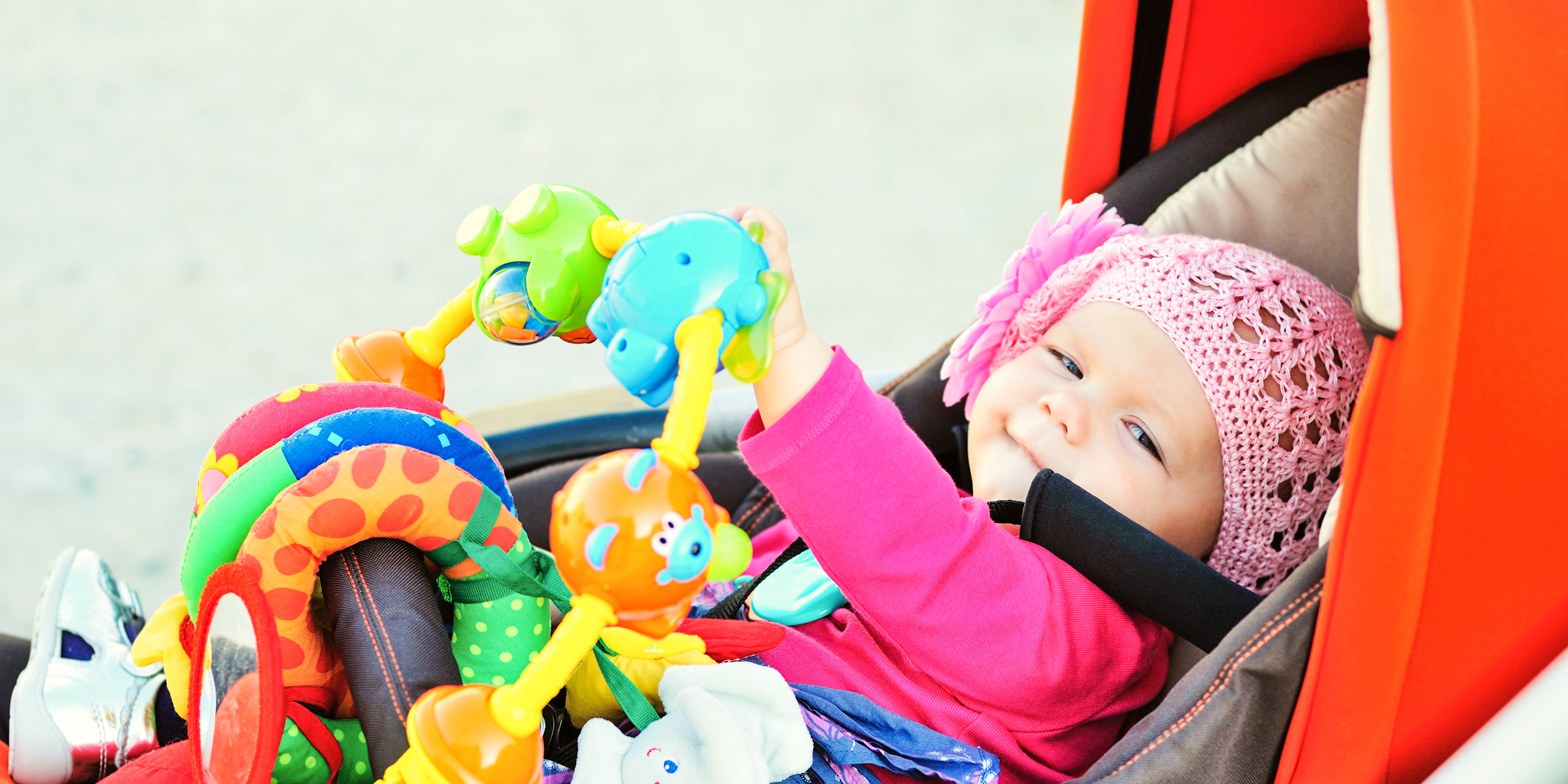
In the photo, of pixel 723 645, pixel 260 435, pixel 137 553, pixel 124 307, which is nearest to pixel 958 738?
pixel 723 645

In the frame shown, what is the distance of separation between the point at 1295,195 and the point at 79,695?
3.15 ft

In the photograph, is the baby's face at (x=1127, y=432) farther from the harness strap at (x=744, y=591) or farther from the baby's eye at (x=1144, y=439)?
the harness strap at (x=744, y=591)

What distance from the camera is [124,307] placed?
5.85ft

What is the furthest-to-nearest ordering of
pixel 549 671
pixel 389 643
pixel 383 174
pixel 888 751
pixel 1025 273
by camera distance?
pixel 383 174
pixel 1025 273
pixel 888 751
pixel 389 643
pixel 549 671

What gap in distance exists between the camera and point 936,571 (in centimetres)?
63

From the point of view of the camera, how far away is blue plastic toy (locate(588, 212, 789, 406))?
49 cm

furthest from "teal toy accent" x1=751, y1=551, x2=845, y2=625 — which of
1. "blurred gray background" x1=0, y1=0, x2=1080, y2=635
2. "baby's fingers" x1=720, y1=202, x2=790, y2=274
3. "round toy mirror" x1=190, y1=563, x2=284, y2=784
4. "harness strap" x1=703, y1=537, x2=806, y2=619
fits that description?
"blurred gray background" x1=0, y1=0, x2=1080, y2=635

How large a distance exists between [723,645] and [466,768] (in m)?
0.25

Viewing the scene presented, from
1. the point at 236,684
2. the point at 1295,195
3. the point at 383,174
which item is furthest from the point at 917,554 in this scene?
the point at 383,174

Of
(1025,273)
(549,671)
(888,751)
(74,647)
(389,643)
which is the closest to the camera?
(549,671)

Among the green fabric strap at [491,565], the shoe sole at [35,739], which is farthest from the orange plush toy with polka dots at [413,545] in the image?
the shoe sole at [35,739]

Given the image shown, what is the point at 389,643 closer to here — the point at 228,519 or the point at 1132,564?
the point at 228,519

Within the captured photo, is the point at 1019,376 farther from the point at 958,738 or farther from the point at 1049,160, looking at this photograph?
the point at 1049,160

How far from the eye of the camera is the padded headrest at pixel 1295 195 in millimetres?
924
